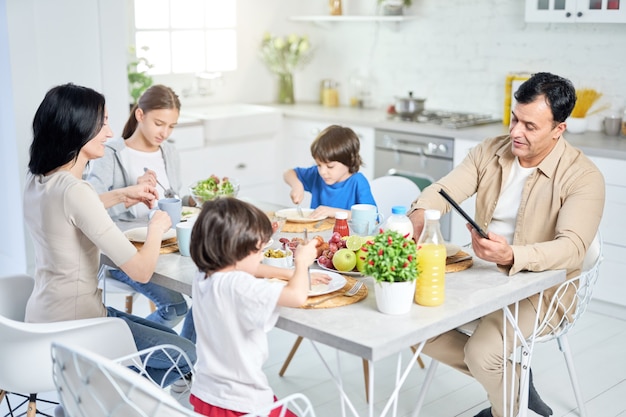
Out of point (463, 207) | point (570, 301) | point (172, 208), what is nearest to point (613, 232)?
point (463, 207)

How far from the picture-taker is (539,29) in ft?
16.3

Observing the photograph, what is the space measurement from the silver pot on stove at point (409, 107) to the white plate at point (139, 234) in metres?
2.68

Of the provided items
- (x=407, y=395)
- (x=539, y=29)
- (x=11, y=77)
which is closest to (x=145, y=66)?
(x=11, y=77)

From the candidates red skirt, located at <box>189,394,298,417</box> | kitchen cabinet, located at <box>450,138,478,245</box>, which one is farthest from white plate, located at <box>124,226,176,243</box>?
kitchen cabinet, located at <box>450,138,478,245</box>

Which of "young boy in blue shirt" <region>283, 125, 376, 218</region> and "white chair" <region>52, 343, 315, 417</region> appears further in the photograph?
"young boy in blue shirt" <region>283, 125, 376, 218</region>

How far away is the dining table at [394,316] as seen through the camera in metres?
1.92

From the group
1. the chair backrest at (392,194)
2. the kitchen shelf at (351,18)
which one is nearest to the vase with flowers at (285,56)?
the kitchen shelf at (351,18)

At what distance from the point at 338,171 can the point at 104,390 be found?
5.52ft

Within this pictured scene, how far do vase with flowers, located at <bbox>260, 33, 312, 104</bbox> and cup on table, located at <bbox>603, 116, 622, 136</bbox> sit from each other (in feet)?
7.57

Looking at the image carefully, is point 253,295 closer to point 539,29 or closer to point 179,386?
point 179,386

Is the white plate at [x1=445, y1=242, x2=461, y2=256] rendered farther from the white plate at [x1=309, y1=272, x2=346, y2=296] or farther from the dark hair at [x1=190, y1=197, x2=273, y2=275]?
the dark hair at [x1=190, y1=197, x2=273, y2=275]

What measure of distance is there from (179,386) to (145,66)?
114 inches

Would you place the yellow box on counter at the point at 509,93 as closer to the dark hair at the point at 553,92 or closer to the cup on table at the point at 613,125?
the cup on table at the point at 613,125

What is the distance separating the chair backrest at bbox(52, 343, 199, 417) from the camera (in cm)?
174
